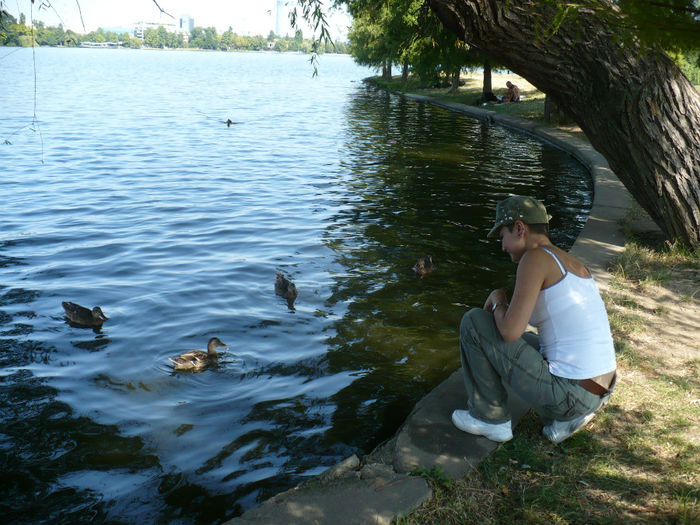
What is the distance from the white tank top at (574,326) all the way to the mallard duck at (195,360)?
12.0 ft

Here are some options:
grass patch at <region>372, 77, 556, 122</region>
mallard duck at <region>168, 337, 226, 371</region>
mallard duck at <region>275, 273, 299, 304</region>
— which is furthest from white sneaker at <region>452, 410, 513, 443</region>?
grass patch at <region>372, 77, 556, 122</region>

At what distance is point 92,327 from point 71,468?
288 centimetres

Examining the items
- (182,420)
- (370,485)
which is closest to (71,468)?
(182,420)

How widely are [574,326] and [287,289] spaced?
192 inches

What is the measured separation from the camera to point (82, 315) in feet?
24.6

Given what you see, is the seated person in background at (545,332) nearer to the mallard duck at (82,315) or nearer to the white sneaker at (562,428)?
the white sneaker at (562,428)

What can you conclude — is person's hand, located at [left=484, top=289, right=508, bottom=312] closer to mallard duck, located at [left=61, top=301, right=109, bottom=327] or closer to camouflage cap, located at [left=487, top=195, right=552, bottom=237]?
camouflage cap, located at [left=487, top=195, right=552, bottom=237]

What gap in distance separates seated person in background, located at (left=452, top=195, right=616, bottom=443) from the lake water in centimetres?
161

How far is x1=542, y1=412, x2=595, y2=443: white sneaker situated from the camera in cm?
418

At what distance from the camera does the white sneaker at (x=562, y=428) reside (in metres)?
4.18

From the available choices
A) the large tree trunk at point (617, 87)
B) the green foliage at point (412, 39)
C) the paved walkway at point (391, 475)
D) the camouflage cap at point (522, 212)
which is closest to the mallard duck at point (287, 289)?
the paved walkway at point (391, 475)

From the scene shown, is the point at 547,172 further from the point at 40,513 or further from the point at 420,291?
the point at 40,513

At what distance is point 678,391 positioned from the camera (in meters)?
4.85

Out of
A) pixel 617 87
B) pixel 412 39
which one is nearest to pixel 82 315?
pixel 617 87
